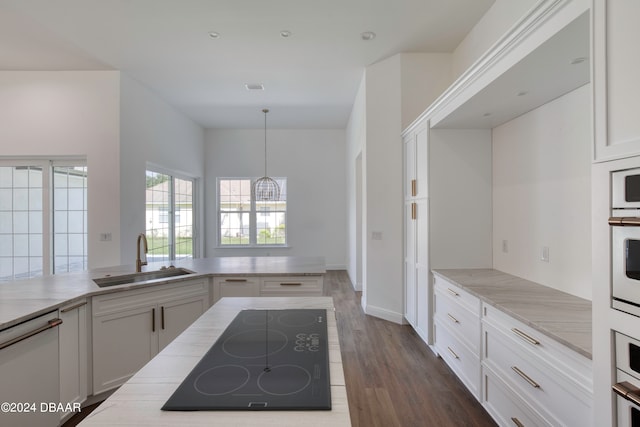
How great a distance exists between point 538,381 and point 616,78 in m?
1.37

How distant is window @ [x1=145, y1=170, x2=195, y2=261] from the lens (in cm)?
505

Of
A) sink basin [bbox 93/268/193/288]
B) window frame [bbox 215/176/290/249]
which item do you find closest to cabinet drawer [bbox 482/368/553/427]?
sink basin [bbox 93/268/193/288]

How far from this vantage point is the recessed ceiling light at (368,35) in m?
3.27

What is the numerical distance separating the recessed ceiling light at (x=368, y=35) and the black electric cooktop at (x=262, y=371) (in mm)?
3082

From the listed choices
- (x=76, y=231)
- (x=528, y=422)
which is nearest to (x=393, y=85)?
(x=528, y=422)

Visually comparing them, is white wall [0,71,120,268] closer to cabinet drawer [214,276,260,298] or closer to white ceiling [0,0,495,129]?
white ceiling [0,0,495,129]

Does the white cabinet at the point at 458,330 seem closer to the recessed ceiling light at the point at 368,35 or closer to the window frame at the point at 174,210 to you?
the recessed ceiling light at the point at 368,35

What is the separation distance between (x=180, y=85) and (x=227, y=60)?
1.21m

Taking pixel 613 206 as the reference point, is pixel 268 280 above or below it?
below

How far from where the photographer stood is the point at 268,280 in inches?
104

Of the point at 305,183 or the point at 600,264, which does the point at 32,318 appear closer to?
the point at 600,264

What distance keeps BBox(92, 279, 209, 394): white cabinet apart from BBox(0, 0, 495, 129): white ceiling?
8.33 feet

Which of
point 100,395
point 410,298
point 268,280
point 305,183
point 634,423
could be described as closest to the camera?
point 634,423

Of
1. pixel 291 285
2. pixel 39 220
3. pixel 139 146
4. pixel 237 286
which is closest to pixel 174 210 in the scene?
pixel 139 146
